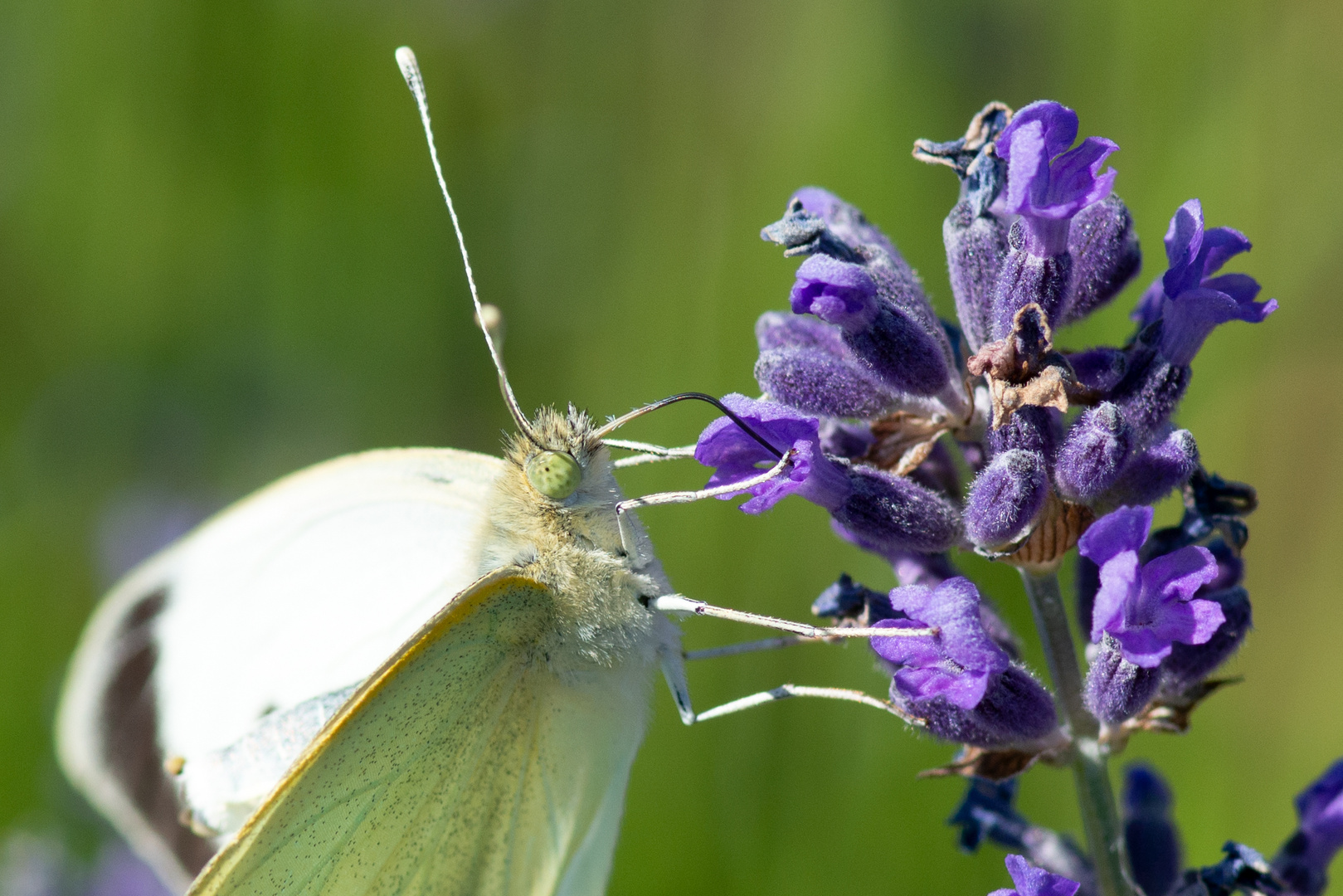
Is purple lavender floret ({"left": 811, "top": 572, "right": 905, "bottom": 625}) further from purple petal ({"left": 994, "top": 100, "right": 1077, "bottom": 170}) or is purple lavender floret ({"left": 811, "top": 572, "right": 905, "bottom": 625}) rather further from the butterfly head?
purple petal ({"left": 994, "top": 100, "right": 1077, "bottom": 170})

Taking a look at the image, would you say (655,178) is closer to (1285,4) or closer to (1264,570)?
(1285,4)

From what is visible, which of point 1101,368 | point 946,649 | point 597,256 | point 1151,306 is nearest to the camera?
point 946,649

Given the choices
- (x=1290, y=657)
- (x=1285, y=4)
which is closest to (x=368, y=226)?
(x=1285, y=4)

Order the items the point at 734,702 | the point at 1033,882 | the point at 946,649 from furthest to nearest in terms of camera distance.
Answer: the point at 734,702, the point at 946,649, the point at 1033,882

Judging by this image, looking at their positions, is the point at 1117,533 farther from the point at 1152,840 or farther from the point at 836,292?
the point at 1152,840

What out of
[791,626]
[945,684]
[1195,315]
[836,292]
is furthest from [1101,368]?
[791,626]

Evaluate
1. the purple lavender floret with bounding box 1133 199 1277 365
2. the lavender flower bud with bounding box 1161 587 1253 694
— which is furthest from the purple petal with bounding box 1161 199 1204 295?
the lavender flower bud with bounding box 1161 587 1253 694

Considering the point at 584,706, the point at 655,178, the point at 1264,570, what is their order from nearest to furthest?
the point at 584,706 → the point at 1264,570 → the point at 655,178
